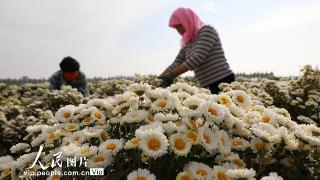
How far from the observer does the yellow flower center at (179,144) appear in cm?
258

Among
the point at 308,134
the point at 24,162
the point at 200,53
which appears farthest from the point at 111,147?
the point at 200,53

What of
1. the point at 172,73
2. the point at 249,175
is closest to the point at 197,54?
the point at 172,73

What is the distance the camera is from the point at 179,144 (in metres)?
2.60

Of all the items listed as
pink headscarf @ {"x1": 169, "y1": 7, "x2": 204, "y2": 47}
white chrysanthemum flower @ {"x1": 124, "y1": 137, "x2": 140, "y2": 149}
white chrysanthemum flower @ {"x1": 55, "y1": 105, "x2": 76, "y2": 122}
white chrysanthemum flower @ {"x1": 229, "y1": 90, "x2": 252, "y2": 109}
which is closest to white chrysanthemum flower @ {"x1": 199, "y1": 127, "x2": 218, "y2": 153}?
white chrysanthemum flower @ {"x1": 124, "y1": 137, "x2": 140, "y2": 149}

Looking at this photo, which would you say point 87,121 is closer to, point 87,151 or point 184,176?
point 87,151

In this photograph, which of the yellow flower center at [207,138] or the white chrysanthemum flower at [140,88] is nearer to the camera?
the yellow flower center at [207,138]

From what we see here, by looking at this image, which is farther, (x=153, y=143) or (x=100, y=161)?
(x=100, y=161)

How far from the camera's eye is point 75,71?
9023 mm

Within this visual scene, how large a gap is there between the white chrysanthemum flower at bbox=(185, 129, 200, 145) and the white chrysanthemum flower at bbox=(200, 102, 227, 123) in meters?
0.12

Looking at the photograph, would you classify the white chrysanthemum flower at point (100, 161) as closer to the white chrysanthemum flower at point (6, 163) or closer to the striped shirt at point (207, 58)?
the white chrysanthemum flower at point (6, 163)

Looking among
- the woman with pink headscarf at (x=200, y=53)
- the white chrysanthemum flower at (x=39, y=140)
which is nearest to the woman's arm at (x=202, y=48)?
the woman with pink headscarf at (x=200, y=53)

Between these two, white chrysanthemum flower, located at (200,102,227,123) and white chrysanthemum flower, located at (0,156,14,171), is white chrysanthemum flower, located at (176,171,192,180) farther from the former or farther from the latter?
white chrysanthemum flower, located at (0,156,14,171)

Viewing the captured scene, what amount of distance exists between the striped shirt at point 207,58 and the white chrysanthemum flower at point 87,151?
325 cm

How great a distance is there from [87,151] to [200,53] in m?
3.37
